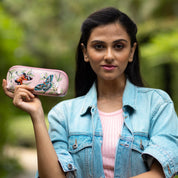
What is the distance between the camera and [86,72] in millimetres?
2309

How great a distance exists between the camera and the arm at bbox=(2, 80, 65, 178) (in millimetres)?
1888

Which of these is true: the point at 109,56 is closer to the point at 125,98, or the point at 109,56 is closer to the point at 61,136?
the point at 125,98

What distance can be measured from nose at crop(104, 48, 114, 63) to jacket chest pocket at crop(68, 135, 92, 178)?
1.52ft

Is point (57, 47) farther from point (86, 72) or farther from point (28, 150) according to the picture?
point (86, 72)

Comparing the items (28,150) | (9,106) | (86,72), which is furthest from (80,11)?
(86,72)

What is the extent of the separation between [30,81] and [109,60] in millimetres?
487

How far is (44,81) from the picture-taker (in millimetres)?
2033

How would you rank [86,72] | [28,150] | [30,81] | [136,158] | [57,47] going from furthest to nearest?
1. [57,47]
2. [28,150]
3. [86,72]
4. [30,81]
5. [136,158]

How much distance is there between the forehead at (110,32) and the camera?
1.99 meters

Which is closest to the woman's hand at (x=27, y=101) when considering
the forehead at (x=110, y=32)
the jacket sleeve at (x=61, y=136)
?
the jacket sleeve at (x=61, y=136)

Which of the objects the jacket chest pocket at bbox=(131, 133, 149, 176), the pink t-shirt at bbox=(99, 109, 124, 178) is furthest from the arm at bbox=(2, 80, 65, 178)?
the jacket chest pocket at bbox=(131, 133, 149, 176)

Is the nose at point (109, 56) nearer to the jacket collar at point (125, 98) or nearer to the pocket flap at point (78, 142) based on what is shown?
the jacket collar at point (125, 98)

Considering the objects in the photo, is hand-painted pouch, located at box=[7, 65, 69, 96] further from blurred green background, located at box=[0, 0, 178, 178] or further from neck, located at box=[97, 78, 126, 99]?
blurred green background, located at box=[0, 0, 178, 178]

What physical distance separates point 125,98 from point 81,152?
42 centimetres
